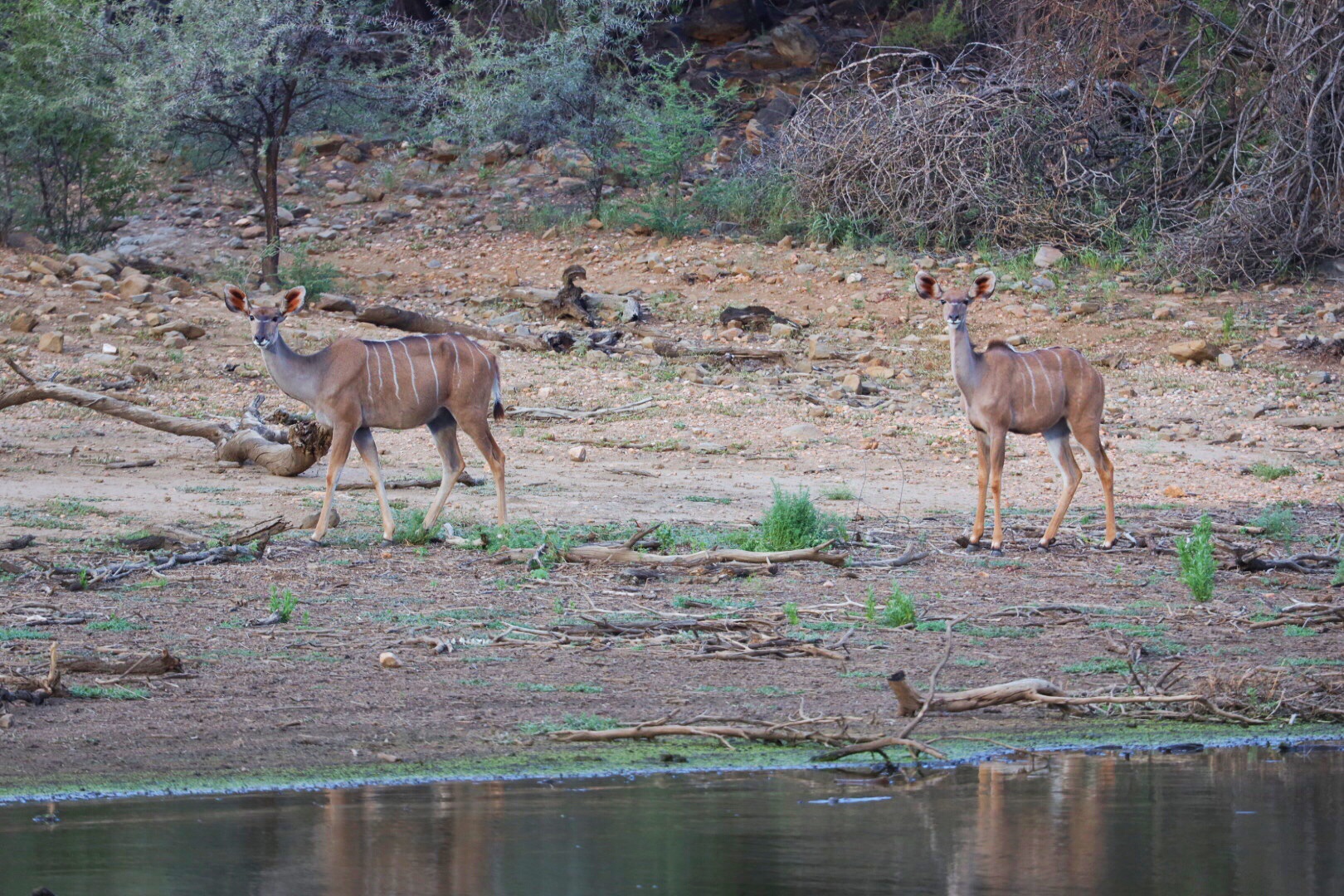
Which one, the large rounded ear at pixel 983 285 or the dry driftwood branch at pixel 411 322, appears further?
the dry driftwood branch at pixel 411 322

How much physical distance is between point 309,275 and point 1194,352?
9.81m

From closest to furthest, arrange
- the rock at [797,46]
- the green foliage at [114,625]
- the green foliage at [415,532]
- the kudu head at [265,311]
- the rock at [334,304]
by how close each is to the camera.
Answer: the green foliage at [114,625] < the green foliage at [415,532] < the kudu head at [265,311] < the rock at [334,304] < the rock at [797,46]

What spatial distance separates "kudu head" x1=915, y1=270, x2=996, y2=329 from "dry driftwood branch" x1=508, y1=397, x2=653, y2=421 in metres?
4.20

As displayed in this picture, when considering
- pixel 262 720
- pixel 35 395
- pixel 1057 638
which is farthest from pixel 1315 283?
pixel 262 720

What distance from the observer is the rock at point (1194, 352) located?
16328mm

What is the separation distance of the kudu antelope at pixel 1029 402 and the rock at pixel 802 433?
358 centimetres

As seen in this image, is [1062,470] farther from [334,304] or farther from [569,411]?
[334,304]

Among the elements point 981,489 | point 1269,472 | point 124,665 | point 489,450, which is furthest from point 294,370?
point 1269,472

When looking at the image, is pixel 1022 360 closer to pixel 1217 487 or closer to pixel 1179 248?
pixel 1217 487

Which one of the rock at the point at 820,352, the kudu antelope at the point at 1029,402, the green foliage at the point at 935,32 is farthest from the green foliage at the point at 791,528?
the green foliage at the point at 935,32

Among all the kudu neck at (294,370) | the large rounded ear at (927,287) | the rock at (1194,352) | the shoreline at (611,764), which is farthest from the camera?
the rock at (1194,352)

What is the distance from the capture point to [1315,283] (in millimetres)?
18375

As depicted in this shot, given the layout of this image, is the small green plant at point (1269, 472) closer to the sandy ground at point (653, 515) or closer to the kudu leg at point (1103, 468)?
the sandy ground at point (653, 515)

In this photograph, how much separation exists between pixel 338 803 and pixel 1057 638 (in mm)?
3603
